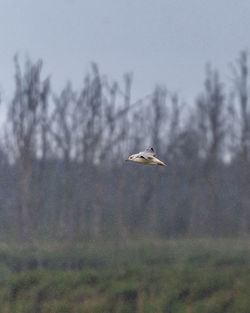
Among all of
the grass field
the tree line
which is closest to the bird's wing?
the grass field

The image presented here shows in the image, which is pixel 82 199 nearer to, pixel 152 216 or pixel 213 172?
pixel 152 216

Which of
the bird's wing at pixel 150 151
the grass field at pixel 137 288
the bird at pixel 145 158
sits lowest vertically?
the grass field at pixel 137 288

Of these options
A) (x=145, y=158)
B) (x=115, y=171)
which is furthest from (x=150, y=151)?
(x=115, y=171)

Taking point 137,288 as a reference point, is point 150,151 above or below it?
above

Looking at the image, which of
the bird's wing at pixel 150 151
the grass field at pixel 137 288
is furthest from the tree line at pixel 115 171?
the bird's wing at pixel 150 151

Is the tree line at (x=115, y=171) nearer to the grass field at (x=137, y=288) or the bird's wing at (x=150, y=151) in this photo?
the grass field at (x=137, y=288)

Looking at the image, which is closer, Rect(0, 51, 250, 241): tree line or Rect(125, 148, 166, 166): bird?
Rect(125, 148, 166, 166): bird

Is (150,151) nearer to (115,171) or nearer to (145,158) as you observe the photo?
(145,158)

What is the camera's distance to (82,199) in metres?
25.6

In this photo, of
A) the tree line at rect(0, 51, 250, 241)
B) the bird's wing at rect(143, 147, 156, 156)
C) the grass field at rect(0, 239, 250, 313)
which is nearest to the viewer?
the bird's wing at rect(143, 147, 156, 156)

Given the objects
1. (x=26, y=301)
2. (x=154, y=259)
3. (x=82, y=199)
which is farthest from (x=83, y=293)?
(x=82, y=199)

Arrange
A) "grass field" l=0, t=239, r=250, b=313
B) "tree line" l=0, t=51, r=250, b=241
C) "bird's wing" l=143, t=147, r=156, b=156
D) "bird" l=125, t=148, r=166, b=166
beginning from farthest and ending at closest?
"tree line" l=0, t=51, r=250, b=241 < "grass field" l=0, t=239, r=250, b=313 < "bird's wing" l=143, t=147, r=156, b=156 < "bird" l=125, t=148, r=166, b=166

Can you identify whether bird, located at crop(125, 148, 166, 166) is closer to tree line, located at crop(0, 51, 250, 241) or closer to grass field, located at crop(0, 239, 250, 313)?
grass field, located at crop(0, 239, 250, 313)

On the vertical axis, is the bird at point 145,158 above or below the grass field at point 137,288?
above
